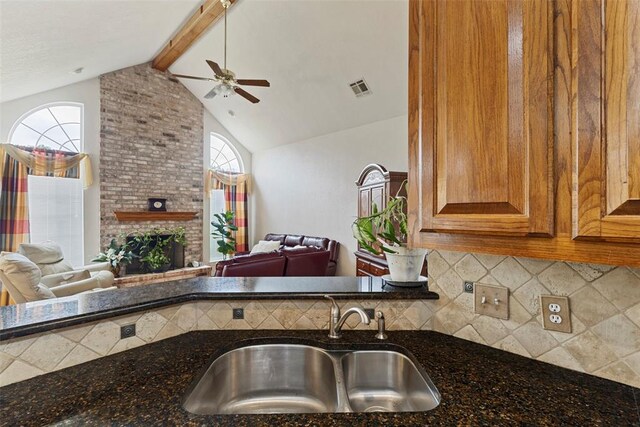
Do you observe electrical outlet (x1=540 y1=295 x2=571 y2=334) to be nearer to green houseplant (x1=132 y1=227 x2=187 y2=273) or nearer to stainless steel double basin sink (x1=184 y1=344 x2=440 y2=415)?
stainless steel double basin sink (x1=184 y1=344 x2=440 y2=415)

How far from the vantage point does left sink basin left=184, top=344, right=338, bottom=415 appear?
3.57 feet

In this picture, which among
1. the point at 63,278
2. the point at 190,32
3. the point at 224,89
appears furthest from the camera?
the point at 190,32

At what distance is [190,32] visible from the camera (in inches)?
176

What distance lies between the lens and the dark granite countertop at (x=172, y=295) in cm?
94

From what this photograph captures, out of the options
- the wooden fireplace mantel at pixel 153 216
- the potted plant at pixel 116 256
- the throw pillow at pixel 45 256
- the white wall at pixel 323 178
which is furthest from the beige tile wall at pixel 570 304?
the wooden fireplace mantel at pixel 153 216

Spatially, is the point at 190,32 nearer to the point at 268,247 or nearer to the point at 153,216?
the point at 153,216

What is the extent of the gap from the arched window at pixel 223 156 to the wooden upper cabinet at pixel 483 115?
21.0 feet

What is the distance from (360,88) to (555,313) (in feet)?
12.7

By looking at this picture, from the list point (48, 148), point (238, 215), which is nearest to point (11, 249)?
point (48, 148)

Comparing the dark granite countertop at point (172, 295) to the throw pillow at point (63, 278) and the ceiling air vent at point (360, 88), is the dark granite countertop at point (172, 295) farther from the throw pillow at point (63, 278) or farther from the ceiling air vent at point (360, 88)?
the ceiling air vent at point (360, 88)

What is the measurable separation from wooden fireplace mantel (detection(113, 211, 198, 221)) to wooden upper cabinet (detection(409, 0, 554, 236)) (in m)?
5.79

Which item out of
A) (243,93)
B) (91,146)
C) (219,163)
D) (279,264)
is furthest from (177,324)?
(219,163)

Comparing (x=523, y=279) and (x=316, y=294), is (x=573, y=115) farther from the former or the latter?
(x=316, y=294)

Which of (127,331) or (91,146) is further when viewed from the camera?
(91,146)
